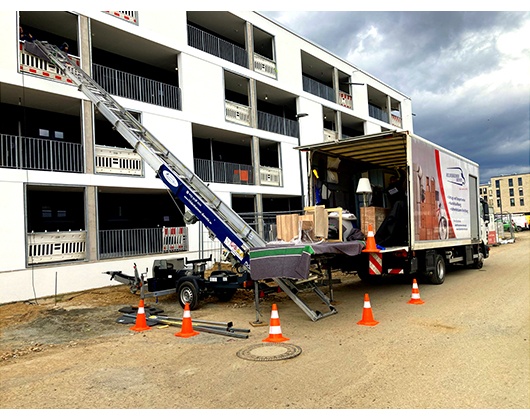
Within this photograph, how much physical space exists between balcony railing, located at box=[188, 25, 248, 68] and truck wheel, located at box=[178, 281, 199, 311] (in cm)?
1327

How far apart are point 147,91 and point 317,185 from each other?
9611 mm

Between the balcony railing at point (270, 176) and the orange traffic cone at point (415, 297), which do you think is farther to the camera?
the balcony railing at point (270, 176)

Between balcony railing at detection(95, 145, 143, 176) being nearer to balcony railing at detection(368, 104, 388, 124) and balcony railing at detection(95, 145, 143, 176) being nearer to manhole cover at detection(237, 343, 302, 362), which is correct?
manhole cover at detection(237, 343, 302, 362)

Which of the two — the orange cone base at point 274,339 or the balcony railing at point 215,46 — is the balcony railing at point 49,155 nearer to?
A: the balcony railing at point 215,46

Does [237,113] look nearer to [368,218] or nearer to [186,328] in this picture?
[368,218]

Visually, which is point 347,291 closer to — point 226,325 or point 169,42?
point 226,325

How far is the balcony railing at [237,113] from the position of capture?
2006 centimetres

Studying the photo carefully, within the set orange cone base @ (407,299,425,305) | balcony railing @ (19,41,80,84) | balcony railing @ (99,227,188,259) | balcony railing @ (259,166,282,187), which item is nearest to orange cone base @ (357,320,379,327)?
orange cone base @ (407,299,425,305)

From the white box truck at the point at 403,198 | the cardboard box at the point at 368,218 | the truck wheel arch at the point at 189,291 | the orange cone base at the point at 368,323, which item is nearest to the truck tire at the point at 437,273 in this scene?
the white box truck at the point at 403,198

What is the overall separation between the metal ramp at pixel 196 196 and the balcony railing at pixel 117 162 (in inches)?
140

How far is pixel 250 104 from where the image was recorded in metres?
21.1

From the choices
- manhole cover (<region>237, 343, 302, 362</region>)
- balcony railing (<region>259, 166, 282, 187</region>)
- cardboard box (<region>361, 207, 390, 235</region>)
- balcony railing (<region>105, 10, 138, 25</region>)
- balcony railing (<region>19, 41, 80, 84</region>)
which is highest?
balcony railing (<region>105, 10, 138, 25</region>)

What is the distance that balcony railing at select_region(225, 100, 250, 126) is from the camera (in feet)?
65.8

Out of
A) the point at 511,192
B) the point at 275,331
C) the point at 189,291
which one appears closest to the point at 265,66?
the point at 189,291
